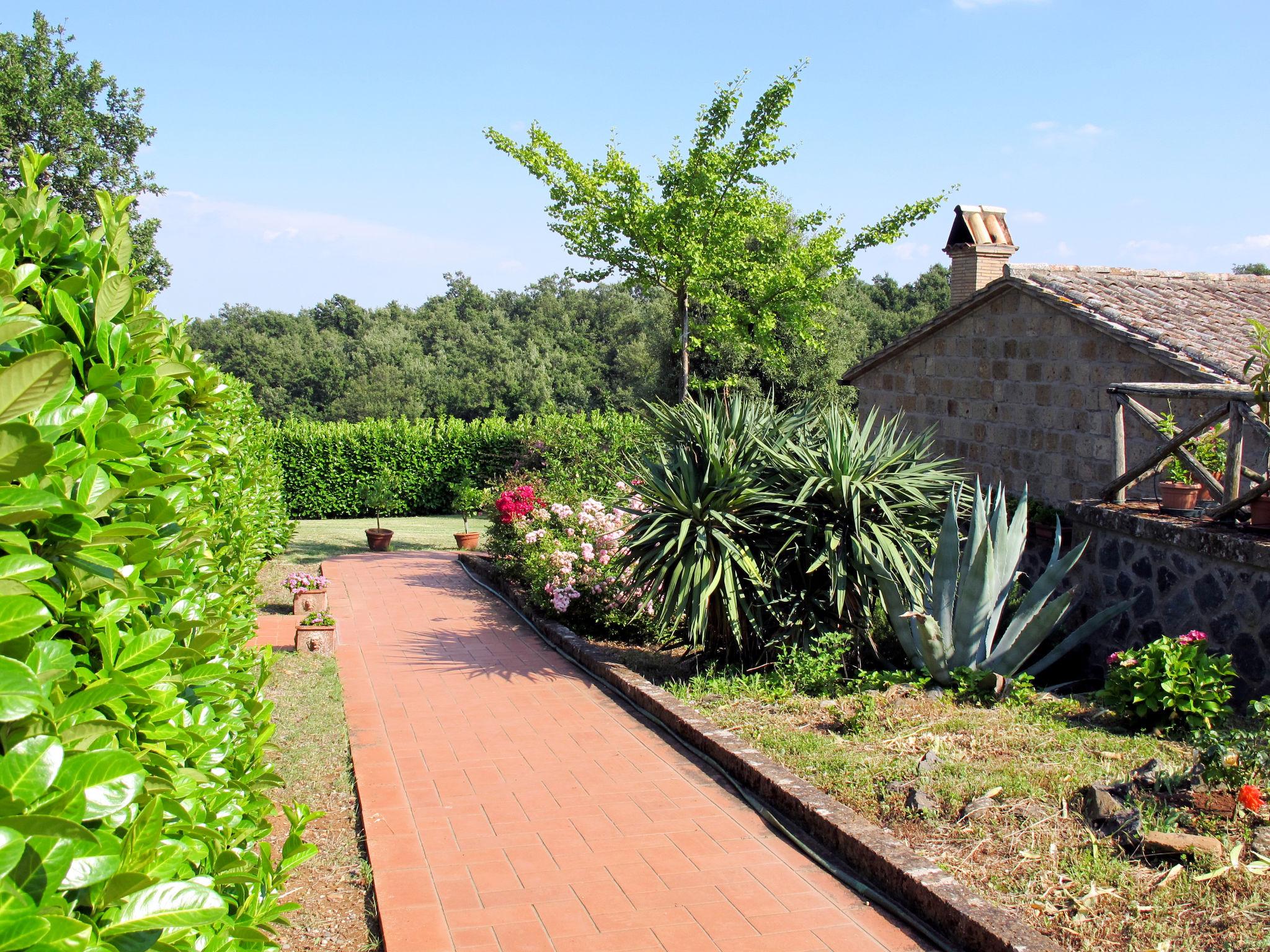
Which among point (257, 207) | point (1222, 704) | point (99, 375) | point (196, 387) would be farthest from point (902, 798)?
point (257, 207)

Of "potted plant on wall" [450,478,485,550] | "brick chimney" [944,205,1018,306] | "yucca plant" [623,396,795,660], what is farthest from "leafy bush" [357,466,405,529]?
"yucca plant" [623,396,795,660]

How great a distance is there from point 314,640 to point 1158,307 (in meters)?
11.0

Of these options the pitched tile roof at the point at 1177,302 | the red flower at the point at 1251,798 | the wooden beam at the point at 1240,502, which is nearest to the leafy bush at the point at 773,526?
the wooden beam at the point at 1240,502

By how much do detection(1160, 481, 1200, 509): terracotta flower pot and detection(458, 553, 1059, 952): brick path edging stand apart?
419cm

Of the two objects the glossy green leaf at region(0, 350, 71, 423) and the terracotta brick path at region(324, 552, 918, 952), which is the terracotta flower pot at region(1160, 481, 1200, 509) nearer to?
the terracotta brick path at region(324, 552, 918, 952)

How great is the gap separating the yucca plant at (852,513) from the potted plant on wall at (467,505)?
715cm

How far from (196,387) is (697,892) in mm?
3231

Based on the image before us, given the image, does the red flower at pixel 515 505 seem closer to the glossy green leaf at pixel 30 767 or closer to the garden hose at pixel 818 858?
the garden hose at pixel 818 858

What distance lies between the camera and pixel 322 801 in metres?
5.59

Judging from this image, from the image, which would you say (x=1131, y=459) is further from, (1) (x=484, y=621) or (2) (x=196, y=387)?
(2) (x=196, y=387)

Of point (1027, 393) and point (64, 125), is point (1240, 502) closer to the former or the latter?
point (1027, 393)

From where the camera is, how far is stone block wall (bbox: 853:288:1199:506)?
11.7 m

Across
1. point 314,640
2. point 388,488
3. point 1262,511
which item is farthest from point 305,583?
point 388,488

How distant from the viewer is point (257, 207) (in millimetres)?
23797
